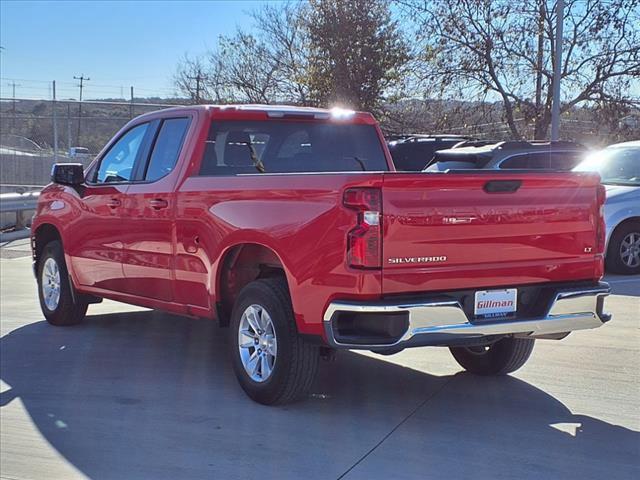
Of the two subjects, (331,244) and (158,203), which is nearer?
(331,244)

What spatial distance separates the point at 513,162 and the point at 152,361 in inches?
258

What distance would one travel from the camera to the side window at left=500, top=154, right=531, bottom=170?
11328 millimetres

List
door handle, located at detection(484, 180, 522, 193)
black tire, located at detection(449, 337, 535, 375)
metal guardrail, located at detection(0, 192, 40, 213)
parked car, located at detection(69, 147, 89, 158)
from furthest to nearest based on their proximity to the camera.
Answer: parked car, located at detection(69, 147, 89, 158), metal guardrail, located at detection(0, 192, 40, 213), black tire, located at detection(449, 337, 535, 375), door handle, located at detection(484, 180, 522, 193)

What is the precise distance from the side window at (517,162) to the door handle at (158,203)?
20.5ft

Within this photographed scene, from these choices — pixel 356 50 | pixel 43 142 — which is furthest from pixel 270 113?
pixel 43 142

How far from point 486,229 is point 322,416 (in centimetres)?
157

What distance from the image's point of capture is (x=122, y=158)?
7.16m

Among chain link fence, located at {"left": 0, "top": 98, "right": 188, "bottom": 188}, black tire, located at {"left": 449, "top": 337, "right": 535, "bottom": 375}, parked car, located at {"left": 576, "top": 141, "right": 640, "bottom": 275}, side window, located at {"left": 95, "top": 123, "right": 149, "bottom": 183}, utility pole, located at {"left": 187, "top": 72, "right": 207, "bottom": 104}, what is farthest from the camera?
utility pole, located at {"left": 187, "top": 72, "right": 207, "bottom": 104}

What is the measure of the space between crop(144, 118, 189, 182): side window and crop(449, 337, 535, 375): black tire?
271 cm

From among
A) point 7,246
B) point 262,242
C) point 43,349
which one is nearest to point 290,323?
point 262,242

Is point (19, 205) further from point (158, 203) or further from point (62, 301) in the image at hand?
point (158, 203)

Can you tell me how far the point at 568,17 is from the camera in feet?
63.4

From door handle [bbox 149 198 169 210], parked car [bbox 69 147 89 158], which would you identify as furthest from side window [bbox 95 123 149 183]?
parked car [bbox 69 147 89 158]

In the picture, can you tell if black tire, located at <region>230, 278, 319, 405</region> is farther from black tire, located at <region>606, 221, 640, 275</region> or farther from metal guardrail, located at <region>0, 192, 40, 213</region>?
metal guardrail, located at <region>0, 192, 40, 213</region>
